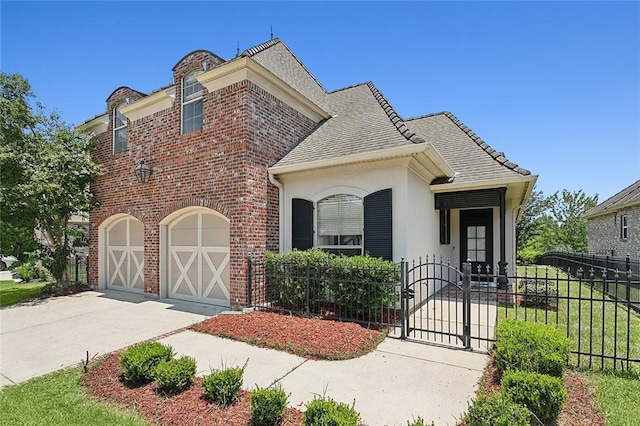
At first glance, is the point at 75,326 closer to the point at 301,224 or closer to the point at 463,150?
the point at 301,224

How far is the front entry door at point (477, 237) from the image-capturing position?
10.9 meters

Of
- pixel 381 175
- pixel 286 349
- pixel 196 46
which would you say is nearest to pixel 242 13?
pixel 196 46

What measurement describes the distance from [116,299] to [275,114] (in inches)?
301

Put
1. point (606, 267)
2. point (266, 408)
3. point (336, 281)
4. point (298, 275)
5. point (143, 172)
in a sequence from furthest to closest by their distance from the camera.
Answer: point (606, 267)
point (143, 172)
point (298, 275)
point (336, 281)
point (266, 408)

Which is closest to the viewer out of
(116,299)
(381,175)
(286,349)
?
(286,349)

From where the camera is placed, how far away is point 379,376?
4242mm

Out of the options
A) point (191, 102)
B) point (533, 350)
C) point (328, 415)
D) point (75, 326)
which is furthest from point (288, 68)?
point (328, 415)

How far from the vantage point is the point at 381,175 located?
7.52 metres

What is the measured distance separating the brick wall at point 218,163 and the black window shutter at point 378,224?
8.82 ft

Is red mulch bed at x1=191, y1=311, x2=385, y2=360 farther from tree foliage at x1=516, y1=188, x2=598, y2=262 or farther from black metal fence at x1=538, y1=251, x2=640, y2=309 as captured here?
tree foliage at x1=516, y1=188, x2=598, y2=262

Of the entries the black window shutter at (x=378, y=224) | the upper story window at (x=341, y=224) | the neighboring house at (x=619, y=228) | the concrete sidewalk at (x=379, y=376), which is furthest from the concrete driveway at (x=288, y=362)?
the neighboring house at (x=619, y=228)

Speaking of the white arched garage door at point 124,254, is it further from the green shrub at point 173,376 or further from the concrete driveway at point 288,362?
the green shrub at point 173,376

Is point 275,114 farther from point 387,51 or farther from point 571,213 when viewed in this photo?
point 571,213

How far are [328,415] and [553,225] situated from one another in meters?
34.3
